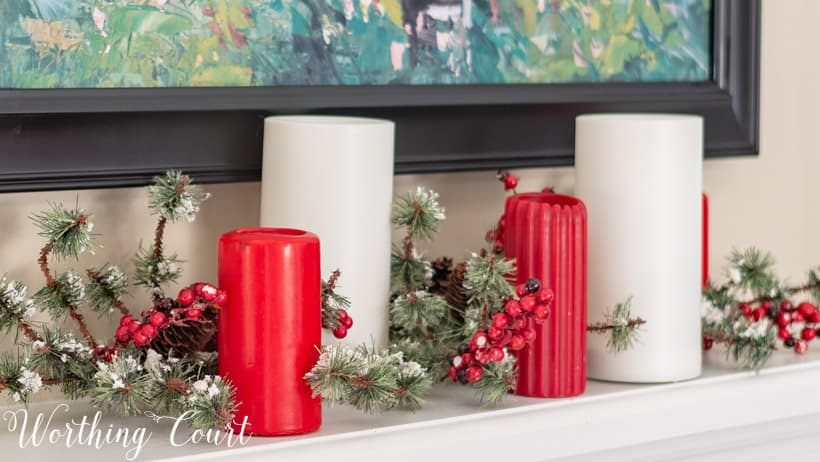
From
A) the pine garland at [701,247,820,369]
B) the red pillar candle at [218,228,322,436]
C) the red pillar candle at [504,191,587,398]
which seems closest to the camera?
the red pillar candle at [218,228,322,436]

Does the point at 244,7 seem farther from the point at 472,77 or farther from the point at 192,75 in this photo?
the point at 472,77

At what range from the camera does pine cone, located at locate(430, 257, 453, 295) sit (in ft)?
2.81

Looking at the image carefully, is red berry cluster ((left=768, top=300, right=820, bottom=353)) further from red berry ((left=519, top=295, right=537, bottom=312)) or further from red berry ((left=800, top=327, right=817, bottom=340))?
red berry ((left=519, top=295, right=537, bottom=312))

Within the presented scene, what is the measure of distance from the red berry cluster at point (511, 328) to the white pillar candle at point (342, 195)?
8 cm

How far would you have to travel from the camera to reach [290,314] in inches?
26.7

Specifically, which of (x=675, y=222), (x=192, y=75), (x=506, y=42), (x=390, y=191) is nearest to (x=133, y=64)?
(x=192, y=75)

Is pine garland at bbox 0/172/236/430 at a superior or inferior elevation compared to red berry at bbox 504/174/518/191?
inferior

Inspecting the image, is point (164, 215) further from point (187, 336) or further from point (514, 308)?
point (514, 308)

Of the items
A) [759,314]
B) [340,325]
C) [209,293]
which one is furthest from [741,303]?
[209,293]

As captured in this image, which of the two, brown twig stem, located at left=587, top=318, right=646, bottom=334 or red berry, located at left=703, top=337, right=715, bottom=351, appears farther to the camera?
red berry, located at left=703, top=337, right=715, bottom=351

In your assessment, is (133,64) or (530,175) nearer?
(133,64)

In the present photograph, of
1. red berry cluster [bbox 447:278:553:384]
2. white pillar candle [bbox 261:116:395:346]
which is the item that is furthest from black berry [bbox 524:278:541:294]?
white pillar candle [bbox 261:116:395:346]

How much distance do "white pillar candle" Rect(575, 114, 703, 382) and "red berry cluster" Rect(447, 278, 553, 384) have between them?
10 cm

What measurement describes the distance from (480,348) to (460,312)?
0.23 feet
